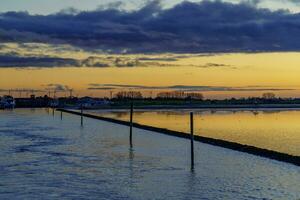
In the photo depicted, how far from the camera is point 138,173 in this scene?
14984 millimetres

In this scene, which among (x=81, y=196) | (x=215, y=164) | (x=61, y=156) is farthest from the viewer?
(x=61, y=156)

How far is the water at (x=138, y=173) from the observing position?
1205cm

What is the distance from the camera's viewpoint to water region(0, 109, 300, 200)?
12.0m

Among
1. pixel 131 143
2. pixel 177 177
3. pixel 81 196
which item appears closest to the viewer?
pixel 81 196

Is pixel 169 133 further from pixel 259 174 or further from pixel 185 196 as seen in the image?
pixel 185 196

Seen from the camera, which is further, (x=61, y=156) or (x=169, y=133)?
(x=169, y=133)

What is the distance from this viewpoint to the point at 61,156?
61.8 feet

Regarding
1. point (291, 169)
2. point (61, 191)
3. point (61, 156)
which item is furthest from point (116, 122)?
point (61, 191)

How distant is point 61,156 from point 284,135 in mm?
12269

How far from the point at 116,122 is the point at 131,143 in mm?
17281

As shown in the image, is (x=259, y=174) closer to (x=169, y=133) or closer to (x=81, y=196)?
(x=81, y=196)

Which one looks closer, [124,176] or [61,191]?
[61,191]

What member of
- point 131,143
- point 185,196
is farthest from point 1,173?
point 131,143

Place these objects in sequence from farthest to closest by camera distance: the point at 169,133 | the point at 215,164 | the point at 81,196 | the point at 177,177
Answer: the point at 169,133 → the point at 215,164 → the point at 177,177 → the point at 81,196
